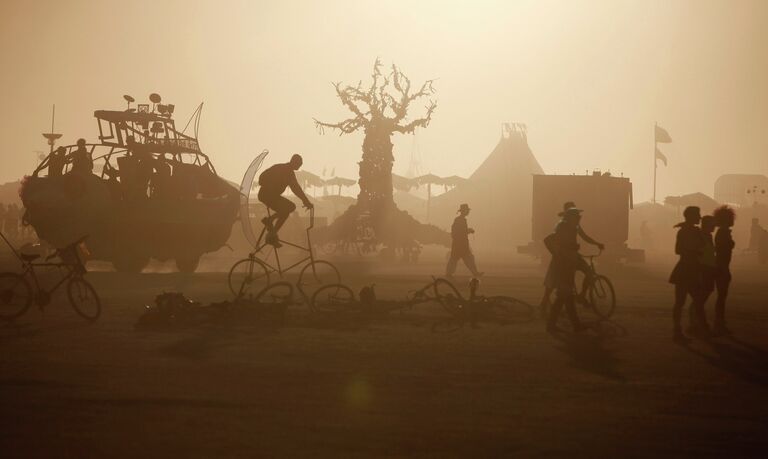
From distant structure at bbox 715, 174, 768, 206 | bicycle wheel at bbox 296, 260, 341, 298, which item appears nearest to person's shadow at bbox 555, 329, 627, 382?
bicycle wheel at bbox 296, 260, 341, 298

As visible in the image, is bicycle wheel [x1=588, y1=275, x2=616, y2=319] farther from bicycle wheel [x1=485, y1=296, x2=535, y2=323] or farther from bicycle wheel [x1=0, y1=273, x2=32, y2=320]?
bicycle wheel [x1=0, y1=273, x2=32, y2=320]

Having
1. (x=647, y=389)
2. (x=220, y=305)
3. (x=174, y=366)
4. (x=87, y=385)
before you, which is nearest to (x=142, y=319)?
(x=220, y=305)

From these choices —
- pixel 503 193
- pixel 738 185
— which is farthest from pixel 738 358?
pixel 738 185

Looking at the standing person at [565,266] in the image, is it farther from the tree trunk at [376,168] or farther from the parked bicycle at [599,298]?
the tree trunk at [376,168]

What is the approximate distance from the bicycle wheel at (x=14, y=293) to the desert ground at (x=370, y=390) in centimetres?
35

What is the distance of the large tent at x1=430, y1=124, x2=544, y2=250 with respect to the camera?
9112 centimetres

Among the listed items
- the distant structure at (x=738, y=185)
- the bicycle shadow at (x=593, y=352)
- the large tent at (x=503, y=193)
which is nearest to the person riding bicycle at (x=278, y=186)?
the bicycle shadow at (x=593, y=352)

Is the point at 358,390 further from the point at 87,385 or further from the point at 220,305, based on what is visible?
the point at 220,305

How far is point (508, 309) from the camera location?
1653 centimetres

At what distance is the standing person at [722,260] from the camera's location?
46.6 ft

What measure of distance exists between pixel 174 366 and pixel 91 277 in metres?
15.4

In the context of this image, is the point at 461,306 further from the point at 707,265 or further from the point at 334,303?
the point at 707,265

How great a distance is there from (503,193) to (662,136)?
82.2 feet

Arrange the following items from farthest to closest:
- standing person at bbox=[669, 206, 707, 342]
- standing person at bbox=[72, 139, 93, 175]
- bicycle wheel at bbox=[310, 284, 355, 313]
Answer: standing person at bbox=[72, 139, 93, 175] < bicycle wheel at bbox=[310, 284, 355, 313] < standing person at bbox=[669, 206, 707, 342]
